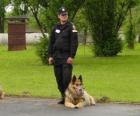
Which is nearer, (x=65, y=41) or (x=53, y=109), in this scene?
(x=53, y=109)

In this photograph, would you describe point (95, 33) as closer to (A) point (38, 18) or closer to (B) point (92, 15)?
(B) point (92, 15)

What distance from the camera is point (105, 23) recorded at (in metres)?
39.0

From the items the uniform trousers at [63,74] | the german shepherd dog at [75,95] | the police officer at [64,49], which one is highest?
the police officer at [64,49]

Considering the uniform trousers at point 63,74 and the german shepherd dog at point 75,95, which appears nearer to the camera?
the german shepherd dog at point 75,95

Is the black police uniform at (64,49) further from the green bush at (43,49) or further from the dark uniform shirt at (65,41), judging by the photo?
the green bush at (43,49)

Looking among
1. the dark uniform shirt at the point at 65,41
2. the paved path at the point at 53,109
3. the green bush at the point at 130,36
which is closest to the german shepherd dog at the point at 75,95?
the paved path at the point at 53,109

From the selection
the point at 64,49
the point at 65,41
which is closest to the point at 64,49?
the point at 64,49

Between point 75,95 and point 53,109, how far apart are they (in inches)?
23.3

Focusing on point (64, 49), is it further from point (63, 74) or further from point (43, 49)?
point (43, 49)

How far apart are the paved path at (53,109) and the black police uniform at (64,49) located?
27.7 inches

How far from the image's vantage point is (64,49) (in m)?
13.0

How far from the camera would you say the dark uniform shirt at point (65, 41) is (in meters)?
12.9

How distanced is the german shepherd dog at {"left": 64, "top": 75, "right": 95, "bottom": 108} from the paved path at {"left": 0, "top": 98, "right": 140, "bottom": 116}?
18cm

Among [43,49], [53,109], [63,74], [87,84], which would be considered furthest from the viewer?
[43,49]
